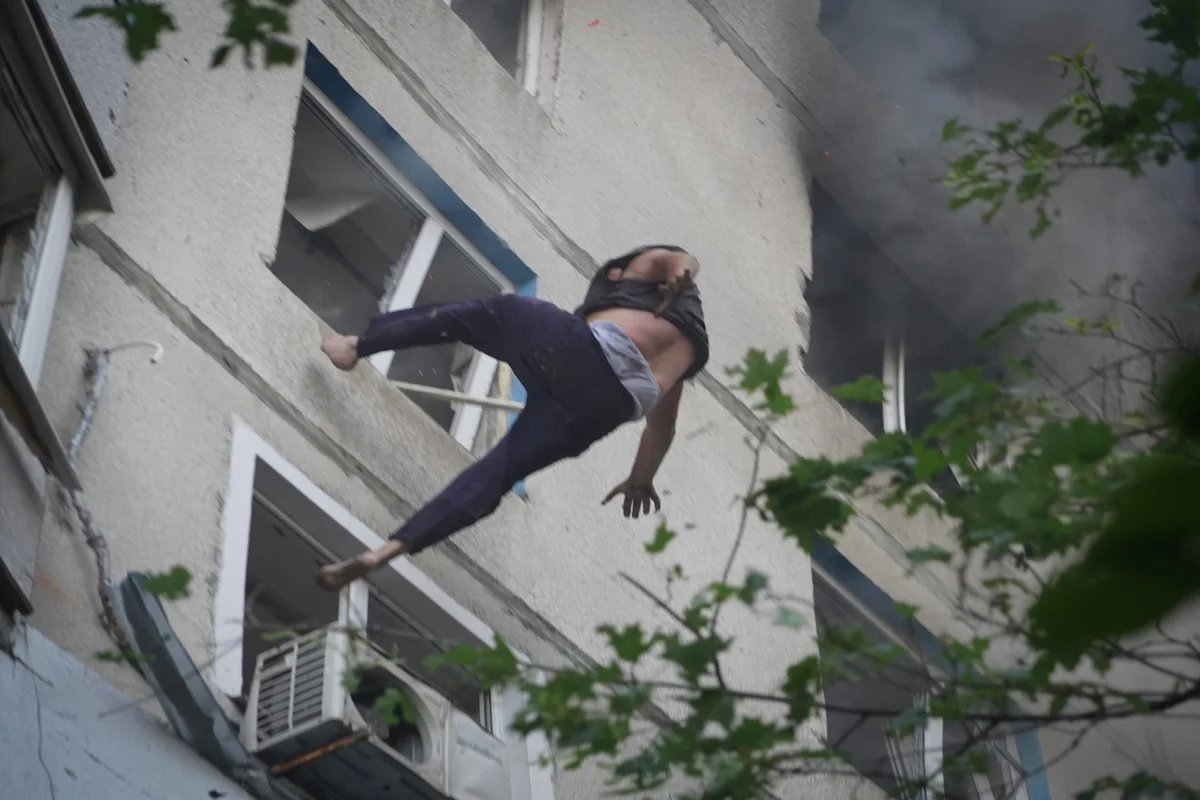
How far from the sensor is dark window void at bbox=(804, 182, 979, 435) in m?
8.47

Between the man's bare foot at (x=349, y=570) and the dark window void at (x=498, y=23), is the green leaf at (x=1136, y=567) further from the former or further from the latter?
the dark window void at (x=498, y=23)

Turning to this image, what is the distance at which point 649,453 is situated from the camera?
5.41m

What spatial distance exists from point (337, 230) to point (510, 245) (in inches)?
24.9

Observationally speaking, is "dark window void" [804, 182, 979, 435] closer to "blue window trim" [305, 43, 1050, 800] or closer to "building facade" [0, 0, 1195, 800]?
"building facade" [0, 0, 1195, 800]

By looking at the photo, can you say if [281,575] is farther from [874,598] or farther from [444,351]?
[874,598]

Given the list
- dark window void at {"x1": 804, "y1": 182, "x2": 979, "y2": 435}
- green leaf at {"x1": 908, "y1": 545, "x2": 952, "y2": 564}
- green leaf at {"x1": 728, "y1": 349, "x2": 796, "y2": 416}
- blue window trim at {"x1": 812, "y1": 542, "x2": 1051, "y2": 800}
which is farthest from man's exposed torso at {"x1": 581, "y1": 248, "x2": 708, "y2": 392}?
dark window void at {"x1": 804, "y1": 182, "x2": 979, "y2": 435}

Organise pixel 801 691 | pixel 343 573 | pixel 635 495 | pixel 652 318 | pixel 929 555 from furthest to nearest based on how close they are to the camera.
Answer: pixel 635 495, pixel 652 318, pixel 343 573, pixel 929 555, pixel 801 691

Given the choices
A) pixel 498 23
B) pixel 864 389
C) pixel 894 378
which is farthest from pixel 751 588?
pixel 894 378

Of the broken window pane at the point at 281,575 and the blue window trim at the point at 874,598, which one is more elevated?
the blue window trim at the point at 874,598

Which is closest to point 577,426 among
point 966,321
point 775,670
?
point 775,670

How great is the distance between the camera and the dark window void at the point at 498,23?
7059 millimetres

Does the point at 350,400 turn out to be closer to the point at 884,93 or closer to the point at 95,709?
the point at 95,709

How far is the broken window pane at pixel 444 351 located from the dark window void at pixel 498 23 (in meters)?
1.25

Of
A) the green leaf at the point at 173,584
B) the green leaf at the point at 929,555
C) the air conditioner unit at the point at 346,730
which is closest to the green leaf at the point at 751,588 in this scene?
the green leaf at the point at 929,555
